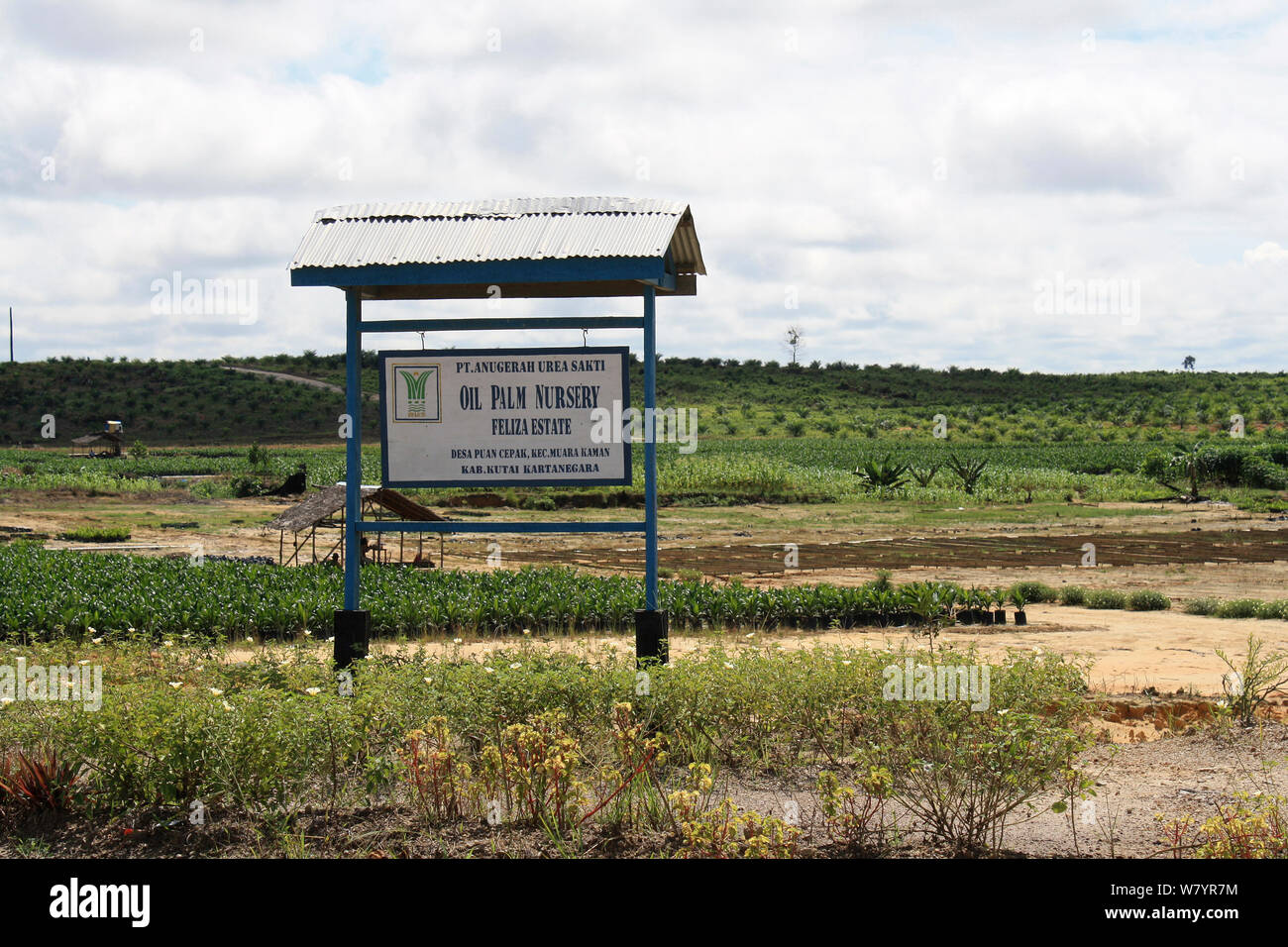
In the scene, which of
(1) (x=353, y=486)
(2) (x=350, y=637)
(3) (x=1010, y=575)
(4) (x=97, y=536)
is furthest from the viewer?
(4) (x=97, y=536)

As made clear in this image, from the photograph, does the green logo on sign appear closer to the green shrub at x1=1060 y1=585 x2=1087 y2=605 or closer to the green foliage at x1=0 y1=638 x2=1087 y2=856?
the green foliage at x1=0 y1=638 x2=1087 y2=856

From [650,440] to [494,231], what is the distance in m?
1.88

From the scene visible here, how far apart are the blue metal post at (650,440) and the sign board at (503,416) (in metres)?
0.20

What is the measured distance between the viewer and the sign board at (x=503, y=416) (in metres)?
8.23

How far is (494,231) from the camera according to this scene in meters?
8.20

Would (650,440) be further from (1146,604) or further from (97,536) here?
(97,536)

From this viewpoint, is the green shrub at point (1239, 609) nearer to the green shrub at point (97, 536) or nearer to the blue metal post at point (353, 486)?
the blue metal post at point (353, 486)

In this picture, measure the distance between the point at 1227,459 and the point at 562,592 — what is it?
3311 centimetres

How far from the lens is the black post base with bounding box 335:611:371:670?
8.13m

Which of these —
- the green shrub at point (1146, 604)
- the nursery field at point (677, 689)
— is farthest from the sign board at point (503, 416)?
the green shrub at point (1146, 604)

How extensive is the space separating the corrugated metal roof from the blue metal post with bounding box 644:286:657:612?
46 centimetres
